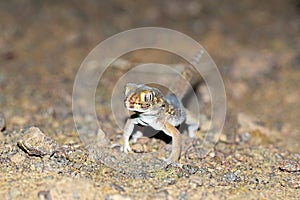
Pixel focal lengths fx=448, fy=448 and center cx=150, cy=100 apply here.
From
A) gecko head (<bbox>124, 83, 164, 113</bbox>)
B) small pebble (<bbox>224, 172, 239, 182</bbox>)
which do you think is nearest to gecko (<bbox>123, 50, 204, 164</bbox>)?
gecko head (<bbox>124, 83, 164, 113</bbox>)

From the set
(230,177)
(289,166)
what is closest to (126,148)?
Answer: (230,177)

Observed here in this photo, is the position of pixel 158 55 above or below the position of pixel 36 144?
above

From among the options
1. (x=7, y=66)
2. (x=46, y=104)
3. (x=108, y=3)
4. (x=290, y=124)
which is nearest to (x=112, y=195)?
(x=46, y=104)

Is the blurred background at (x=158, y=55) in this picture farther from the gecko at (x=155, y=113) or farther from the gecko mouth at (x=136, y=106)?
the gecko mouth at (x=136, y=106)

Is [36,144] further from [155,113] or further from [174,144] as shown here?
[174,144]

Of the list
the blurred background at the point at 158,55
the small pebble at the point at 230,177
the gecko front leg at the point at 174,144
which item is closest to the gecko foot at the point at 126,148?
the gecko front leg at the point at 174,144
